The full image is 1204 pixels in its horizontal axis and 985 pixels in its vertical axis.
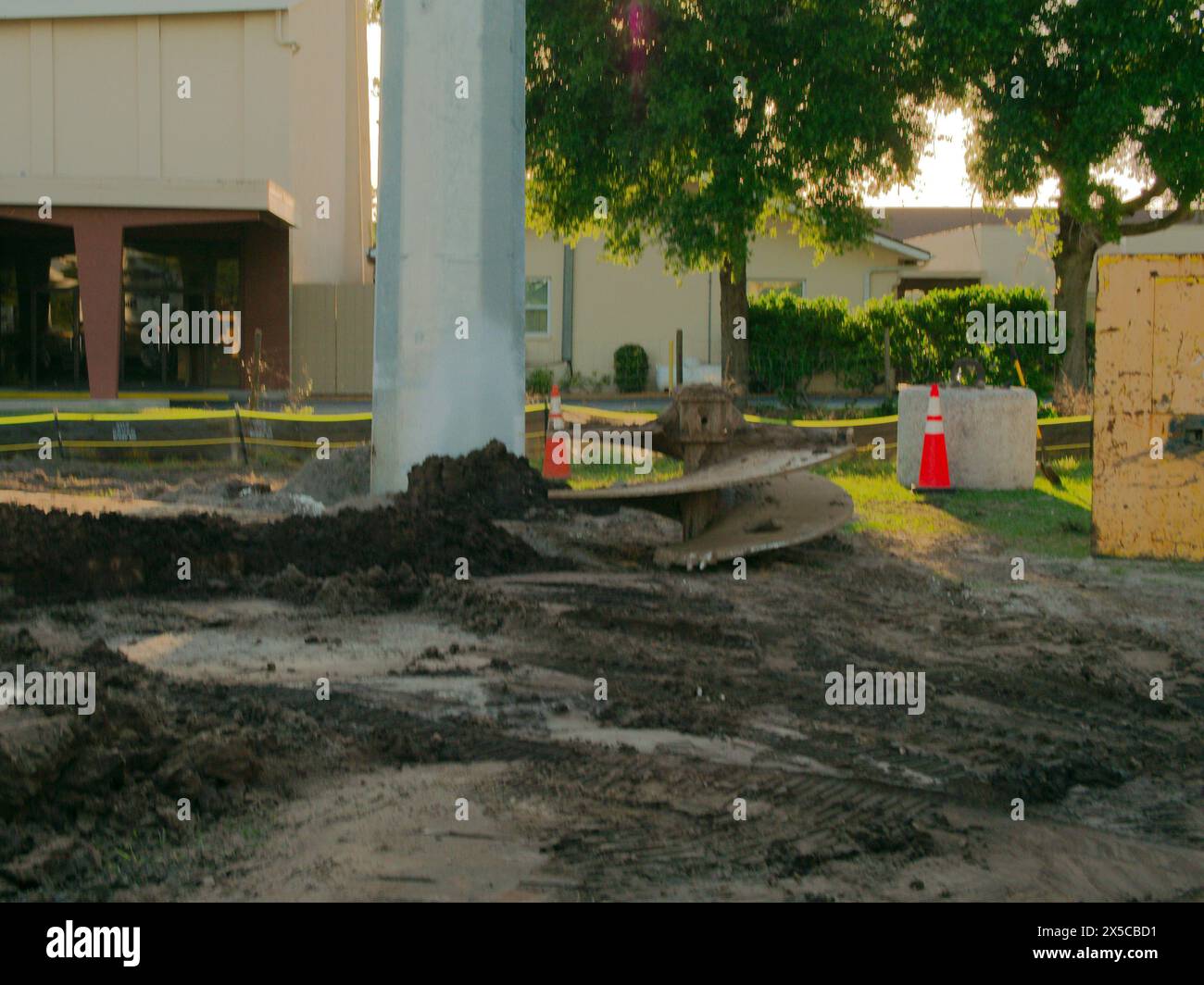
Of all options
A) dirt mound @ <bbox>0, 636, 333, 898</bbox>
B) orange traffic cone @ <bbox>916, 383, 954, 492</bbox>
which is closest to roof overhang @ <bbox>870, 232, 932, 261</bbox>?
orange traffic cone @ <bbox>916, 383, 954, 492</bbox>

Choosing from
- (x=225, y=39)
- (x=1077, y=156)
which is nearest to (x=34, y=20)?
(x=225, y=39)

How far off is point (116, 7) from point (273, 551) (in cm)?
2306

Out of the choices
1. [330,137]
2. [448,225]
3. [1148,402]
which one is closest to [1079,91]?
[1148,402]

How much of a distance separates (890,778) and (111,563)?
17.7ft

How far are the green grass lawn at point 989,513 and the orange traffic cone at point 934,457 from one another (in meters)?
0.14

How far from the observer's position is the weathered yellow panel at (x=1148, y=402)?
33.8 ft

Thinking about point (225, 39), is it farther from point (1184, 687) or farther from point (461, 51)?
point (1184, 687)

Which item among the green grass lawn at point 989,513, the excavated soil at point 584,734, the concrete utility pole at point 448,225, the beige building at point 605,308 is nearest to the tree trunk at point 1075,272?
the beige building at point 605,308

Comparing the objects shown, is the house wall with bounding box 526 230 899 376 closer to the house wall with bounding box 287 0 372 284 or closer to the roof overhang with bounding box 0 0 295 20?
the house wall with bounding box 287 0 372 284

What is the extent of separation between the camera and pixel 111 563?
8.88 metres

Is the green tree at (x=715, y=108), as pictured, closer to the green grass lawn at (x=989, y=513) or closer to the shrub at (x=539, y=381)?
the green grass lawn at (x=989, y=513)

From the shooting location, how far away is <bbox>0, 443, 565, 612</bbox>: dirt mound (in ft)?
28.6

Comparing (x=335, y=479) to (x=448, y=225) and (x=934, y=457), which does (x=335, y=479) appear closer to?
(x=448, y=225)

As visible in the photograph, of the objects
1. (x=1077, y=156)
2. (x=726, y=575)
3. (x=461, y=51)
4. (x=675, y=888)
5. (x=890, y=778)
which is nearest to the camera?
(x=675, y=888)
